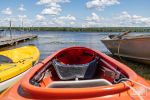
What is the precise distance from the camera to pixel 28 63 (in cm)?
958

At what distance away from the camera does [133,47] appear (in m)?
12.9

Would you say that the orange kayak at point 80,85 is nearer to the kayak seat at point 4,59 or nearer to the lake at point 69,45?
the kayak seat at point 4,59

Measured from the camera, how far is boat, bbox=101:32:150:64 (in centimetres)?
1179

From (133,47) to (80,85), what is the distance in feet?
32.0

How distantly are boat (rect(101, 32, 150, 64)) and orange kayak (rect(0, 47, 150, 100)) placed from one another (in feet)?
20.2

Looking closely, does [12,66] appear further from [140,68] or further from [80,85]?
[140,68]

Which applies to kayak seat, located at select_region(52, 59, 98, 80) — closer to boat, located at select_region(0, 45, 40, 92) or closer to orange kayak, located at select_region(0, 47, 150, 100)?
orange kayak, located at select_region(0, 47, 150, 100)

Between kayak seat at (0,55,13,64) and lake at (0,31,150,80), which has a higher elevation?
kayak seat at (0,55,13,64)

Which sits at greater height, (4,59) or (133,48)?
(133,48)

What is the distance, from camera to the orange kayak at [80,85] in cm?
304

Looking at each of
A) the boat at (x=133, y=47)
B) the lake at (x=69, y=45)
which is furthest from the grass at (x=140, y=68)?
the boat at (x=133, y=47)

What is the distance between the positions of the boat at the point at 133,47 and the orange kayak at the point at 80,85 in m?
6.15

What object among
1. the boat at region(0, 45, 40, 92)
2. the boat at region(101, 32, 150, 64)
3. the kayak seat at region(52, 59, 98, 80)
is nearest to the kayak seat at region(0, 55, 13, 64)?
the boat at region(0, 45, 40, 92)

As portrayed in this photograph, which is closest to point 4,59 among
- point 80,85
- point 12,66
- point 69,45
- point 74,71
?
point 12,66
